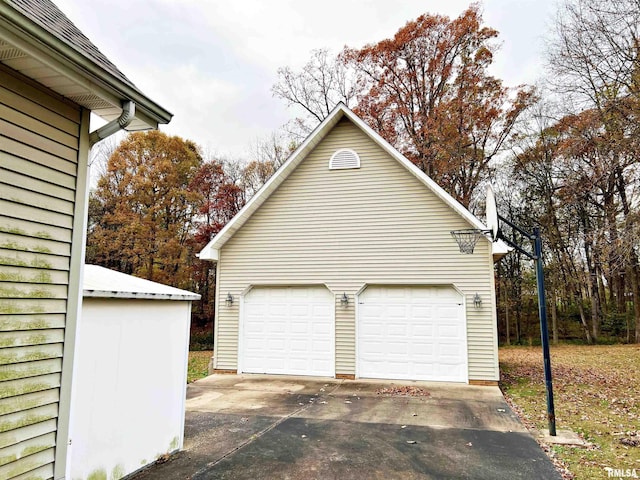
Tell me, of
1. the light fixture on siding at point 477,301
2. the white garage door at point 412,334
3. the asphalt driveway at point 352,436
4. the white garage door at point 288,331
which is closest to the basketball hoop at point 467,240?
the light fixture on siding at point 477,301

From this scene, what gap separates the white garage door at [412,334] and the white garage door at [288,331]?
2.84 ft

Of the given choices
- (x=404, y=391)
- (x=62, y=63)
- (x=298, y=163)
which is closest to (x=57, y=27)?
(x=62, y=63)

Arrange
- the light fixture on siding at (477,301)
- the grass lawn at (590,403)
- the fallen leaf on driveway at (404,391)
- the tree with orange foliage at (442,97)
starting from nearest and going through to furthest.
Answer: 1. the grass lawn at (590,403)
2. the fallen leaf on driveway at (404,391)
3. the light fixture on siding at (477,301)
4. the tree with orange foliage at (442,97)

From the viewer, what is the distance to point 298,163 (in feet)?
34.1

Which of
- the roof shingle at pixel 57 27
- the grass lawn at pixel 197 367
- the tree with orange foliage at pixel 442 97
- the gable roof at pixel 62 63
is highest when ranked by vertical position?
the tree with orange foliage at pixel 442 97

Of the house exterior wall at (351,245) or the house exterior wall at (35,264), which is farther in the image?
the house exterior wall at (351,245)

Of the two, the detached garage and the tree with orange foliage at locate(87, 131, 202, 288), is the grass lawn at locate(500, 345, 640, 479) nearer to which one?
the detached garage

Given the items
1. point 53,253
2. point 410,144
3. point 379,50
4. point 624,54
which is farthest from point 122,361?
point 379,50

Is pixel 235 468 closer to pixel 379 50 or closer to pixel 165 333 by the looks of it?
pixel 165 333

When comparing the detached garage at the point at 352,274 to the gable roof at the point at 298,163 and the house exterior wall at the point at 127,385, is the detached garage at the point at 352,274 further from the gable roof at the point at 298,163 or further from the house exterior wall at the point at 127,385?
the house exterior wall at the point at 127,385

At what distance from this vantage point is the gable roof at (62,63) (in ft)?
7.94

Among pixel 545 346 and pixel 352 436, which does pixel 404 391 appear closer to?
pixel 352 436

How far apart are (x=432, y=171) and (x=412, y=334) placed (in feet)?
32.1

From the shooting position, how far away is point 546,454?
15.8 ft
